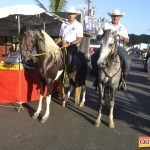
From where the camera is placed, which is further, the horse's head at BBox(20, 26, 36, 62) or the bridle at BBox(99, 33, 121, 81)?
the horse's head at BBox(20, 26, 36, 62)

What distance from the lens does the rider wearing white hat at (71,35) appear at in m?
9.74

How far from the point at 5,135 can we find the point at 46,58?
7.55 feet

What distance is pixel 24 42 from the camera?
8.47 meters

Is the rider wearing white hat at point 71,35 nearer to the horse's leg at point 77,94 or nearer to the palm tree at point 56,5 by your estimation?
the horse's leg at point 77,94

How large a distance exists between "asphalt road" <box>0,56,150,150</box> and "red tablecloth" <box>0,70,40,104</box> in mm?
318

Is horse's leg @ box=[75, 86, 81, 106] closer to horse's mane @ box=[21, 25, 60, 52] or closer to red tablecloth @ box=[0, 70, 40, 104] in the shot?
red tablecloth @ box=[0, 70, 40, 104]

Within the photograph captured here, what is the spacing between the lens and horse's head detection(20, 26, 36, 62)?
8461 millimetres

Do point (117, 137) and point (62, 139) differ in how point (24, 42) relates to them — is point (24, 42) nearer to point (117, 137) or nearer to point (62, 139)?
point (62, 139)

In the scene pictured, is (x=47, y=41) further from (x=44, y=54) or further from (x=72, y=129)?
(x=72, y=129)

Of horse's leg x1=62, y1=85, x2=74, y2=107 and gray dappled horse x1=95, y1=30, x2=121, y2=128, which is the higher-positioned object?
gray dappled horse x1=95, y1=30, x2=121, y2=128

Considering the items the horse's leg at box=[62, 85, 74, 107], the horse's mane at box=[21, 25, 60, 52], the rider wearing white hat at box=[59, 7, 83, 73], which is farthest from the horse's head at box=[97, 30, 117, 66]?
the horse's leg at box=[62, 85, 74, 107]

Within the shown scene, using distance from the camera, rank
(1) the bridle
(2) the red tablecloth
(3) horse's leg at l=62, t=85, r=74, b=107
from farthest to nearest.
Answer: (3) horse's leg at l=62, t=85, r=74, b=107 → (2) the red tablecloth → (1) the bridle

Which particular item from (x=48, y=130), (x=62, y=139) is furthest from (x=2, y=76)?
(x=62, y=139)

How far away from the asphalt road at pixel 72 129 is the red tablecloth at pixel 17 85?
318mm
